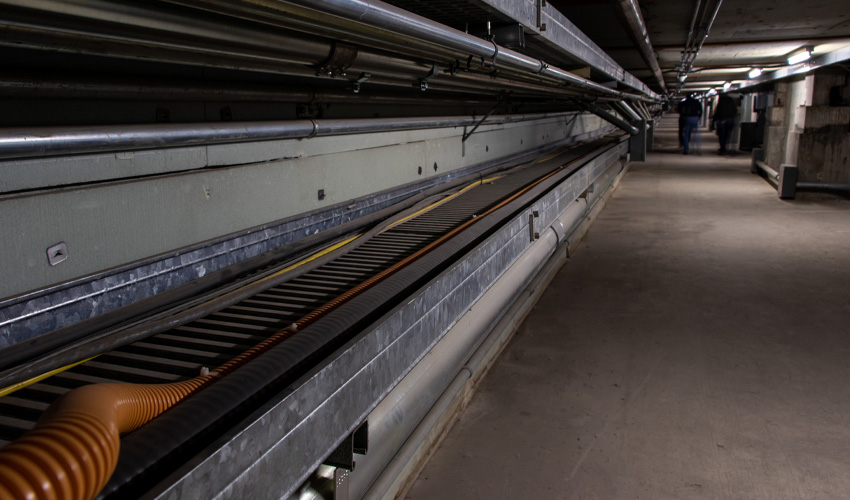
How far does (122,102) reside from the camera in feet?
6.35

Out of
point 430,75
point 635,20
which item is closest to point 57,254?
point 430,75

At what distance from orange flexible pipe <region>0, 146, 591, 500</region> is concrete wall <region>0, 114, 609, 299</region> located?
0.86 meters

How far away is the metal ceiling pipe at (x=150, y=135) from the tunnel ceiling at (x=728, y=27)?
2766 mm

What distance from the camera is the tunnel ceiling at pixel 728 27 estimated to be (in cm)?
492

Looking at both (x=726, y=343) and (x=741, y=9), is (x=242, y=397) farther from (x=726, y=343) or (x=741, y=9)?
(x=741, y=9)

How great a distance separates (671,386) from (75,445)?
236 cm

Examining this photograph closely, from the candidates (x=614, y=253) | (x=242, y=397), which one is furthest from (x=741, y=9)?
(x=242, y=397)

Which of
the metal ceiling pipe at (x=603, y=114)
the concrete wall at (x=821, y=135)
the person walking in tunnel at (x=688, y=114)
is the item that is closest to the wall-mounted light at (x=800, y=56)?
the concrete wall at (x=821, y=135)

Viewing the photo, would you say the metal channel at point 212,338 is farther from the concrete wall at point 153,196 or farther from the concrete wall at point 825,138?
the concrete wall at point 825,138

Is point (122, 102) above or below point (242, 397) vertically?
above

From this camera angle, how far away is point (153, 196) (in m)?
2.01

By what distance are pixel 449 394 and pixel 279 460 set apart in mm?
1176

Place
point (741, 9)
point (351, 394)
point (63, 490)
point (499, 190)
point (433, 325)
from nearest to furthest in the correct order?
point (63, 490) < point (351, 394) < point (433, 325) < point (499, 190) < point (741, 9)

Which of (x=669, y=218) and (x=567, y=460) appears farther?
(x=669, y=218)
